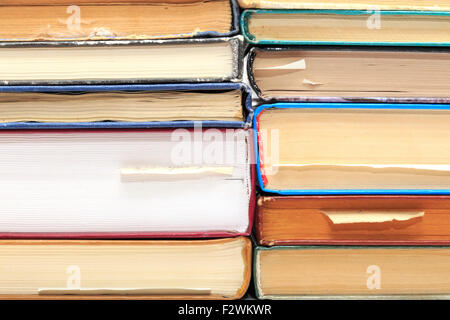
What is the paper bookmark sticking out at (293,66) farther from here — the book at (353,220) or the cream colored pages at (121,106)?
the book at (353,220)

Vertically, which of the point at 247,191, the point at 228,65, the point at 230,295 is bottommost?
the point at 230,295

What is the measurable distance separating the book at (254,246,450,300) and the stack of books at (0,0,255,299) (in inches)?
2.0

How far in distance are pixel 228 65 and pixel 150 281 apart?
0.29 metres

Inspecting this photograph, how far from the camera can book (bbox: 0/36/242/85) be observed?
434 mm

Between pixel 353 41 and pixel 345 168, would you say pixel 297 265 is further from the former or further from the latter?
pixel 353 41

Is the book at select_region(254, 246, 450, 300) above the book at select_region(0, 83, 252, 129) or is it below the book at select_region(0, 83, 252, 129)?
below

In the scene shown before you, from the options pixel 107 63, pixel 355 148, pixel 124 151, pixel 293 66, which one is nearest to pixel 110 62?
pixel 107 63

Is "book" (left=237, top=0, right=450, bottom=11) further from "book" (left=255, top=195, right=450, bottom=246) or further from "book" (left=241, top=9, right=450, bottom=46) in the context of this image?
"book" (left=255, top=195, right=450, bottom=246)

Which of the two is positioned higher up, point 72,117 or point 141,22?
point 141,22

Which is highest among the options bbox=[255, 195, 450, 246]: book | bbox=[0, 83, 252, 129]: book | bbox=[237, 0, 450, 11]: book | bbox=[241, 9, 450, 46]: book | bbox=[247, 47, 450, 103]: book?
bbox=[237, 0, 450, 11]: book

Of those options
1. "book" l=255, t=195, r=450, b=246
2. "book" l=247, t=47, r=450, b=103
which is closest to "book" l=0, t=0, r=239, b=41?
"book" l=247, t=47, r=450, b=103

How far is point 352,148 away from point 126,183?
0.29 m

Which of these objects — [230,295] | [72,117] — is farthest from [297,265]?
[72,117]

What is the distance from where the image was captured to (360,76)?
1.53 feet
